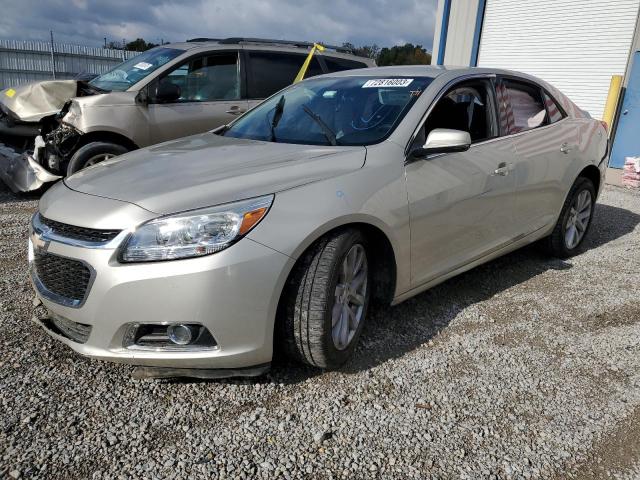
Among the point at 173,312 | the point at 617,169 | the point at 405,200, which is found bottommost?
the point at 617,169

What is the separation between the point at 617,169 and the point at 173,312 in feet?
34.5

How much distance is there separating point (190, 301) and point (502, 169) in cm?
242

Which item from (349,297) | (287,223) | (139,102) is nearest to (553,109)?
(349,297)

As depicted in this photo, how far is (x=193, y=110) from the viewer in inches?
254

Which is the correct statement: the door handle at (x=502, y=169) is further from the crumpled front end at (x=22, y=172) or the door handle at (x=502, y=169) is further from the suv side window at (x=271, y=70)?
the crumpled front end at (x=22, y=172)

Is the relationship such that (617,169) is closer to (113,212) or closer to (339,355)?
(339,355)

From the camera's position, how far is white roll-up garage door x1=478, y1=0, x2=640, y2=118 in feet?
34.9

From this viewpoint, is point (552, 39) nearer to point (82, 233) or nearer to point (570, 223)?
point (570, 223)

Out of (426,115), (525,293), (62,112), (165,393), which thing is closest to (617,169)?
(525,293)

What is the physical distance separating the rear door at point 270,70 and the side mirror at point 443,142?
4.03 metres

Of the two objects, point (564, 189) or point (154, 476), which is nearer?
point (154, 476)

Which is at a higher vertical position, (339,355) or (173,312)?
(173,312)

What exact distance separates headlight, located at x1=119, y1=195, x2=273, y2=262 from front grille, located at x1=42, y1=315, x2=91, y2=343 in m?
0.45

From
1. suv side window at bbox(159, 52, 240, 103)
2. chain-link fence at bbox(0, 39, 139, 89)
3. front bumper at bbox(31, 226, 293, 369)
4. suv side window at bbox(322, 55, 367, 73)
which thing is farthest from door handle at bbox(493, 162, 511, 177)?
chain-link fence at bbox(0, 39, 139, 89)
